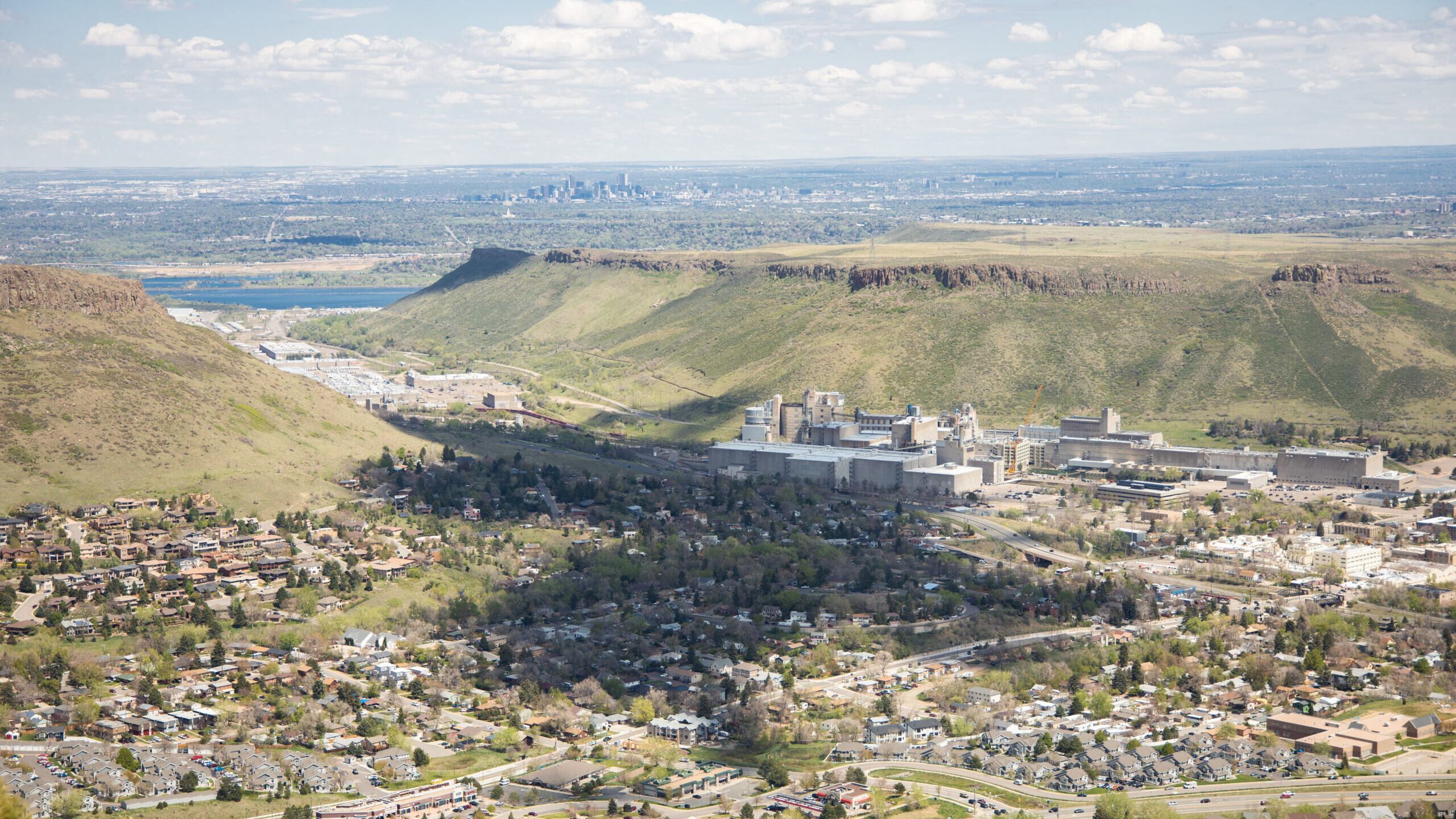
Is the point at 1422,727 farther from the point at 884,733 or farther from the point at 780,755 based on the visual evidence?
the point at 780,755

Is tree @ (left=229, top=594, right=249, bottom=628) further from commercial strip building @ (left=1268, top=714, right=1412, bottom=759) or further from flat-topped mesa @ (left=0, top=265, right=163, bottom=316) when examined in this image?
commercial strip building @ (left=1268, top=714, right=1412, bottom=759)

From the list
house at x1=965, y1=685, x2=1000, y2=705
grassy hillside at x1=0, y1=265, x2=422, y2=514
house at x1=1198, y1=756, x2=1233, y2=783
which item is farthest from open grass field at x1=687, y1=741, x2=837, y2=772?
grassy hillside at x1=0, y1=265, x2=422, y2=514

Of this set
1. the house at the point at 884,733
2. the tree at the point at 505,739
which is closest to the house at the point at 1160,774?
the house at the point at 884,733

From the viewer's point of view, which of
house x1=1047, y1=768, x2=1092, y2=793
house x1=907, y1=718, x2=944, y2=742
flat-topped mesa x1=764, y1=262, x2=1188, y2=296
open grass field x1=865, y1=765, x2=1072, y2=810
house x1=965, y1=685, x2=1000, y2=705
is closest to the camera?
open grass field x1=865, y1=765, x2=1072, y2=810

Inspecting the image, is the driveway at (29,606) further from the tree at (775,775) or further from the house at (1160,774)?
the house at (1160,774)

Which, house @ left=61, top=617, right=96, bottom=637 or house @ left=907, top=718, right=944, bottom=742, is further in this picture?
house @ left=61, top=617, right=96, bottom=637

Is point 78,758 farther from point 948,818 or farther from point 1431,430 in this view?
point 1431,430
